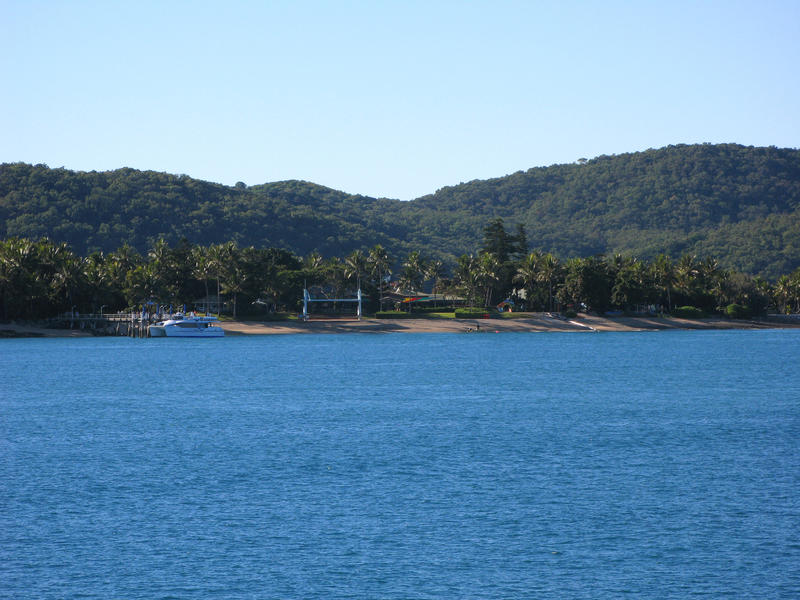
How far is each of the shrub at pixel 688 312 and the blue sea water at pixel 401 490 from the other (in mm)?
109788

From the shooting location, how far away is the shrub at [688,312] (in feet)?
619

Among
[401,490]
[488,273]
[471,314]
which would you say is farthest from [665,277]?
[401,490]

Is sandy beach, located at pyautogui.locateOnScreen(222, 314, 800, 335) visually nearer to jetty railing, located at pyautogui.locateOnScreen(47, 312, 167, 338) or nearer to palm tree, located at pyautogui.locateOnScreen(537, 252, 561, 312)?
palm tree, located at pyautogui.locateOnScreen(537, 252, 561, 312)

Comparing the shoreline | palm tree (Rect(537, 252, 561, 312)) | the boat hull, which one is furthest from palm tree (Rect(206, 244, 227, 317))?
palm tree (Rect(537, 252, 561, 312))

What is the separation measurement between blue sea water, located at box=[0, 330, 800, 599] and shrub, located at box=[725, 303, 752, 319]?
377 feet

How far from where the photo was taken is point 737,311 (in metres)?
192

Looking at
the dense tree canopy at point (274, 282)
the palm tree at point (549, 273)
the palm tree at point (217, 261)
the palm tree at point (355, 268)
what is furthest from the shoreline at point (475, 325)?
the palm tree at point (355, 268)

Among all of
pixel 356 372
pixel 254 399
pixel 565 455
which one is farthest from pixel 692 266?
pixel 565 455

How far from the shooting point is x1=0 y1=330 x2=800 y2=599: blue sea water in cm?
2642

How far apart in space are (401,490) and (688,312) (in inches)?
6409

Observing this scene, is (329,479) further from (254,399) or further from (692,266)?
(692,266)

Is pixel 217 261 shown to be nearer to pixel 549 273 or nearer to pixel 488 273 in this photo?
pixel 488 273

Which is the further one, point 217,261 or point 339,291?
point 339,291

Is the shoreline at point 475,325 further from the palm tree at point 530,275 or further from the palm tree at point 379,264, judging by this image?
the palm tree at point 379,264
